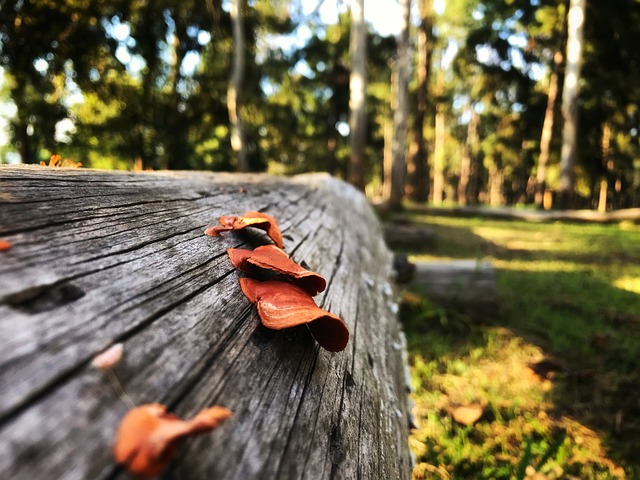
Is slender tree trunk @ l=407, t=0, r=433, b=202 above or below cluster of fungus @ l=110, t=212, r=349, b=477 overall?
above

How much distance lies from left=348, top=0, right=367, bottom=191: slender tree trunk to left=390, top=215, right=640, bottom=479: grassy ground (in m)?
5.94

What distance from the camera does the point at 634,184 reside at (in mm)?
35312

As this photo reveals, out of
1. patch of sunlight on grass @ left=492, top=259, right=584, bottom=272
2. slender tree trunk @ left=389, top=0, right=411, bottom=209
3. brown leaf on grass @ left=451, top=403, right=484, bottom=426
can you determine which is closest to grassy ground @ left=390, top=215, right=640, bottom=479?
brown leaf on grass @ left=451, top=403, right=484, bottom=426

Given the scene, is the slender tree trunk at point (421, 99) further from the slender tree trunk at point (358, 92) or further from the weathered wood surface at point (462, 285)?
the weathered wood surface at point (462, 285)

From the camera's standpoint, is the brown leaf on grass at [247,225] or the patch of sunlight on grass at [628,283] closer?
the brown leaf on grass at [247,225]

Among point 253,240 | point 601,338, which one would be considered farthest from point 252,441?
point 601,338

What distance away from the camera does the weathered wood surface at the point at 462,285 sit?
13.5 feet

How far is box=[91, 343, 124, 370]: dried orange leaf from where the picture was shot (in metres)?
0.56

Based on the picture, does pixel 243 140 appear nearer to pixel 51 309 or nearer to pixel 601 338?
pixel 601 338

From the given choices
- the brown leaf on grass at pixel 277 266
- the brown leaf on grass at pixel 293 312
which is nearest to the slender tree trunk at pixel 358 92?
the brown leaf on grass at pixel 277 266

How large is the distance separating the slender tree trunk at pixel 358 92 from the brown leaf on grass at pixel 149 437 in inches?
403

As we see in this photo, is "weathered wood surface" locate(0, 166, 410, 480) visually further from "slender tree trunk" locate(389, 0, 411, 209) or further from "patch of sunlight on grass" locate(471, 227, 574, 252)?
"slender tree trunk" locate(389, 0, 411, 209)

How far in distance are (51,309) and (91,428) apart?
209 millimetres

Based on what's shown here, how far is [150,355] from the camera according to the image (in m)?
0.63
